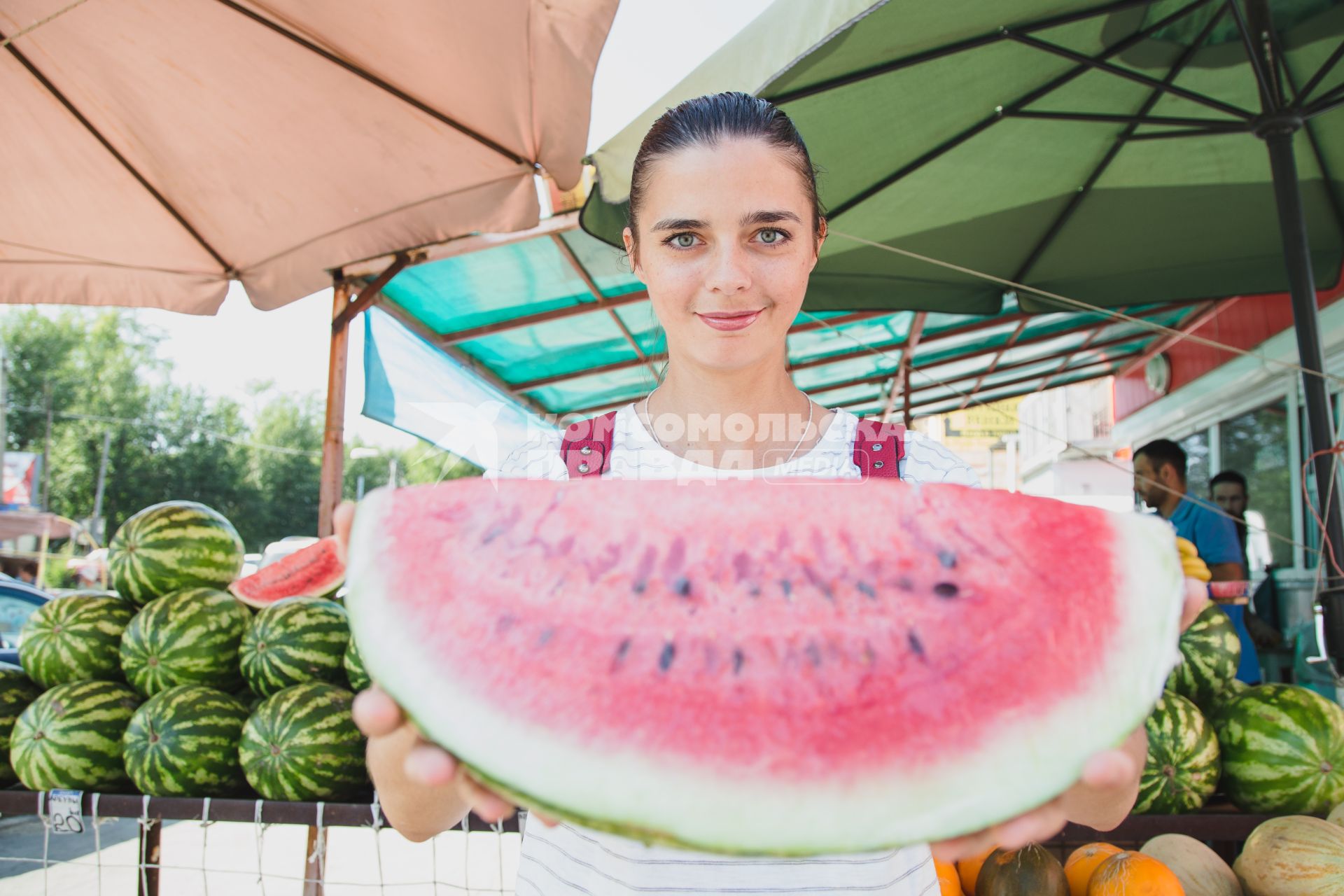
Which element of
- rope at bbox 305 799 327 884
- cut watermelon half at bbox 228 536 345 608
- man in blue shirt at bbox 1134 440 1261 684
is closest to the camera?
rope at bbox 305 799 327 884

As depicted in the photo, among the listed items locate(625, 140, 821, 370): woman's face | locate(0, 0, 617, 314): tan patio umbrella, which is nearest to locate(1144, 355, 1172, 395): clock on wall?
locate(0, 0, 617, 314): tan patio umbrella

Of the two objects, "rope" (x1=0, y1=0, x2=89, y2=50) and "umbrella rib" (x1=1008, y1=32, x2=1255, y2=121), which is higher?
"umbrella rib" (x1=1008, y1=32, x2=1255, y2=121)

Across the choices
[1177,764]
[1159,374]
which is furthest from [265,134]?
[1159,374]

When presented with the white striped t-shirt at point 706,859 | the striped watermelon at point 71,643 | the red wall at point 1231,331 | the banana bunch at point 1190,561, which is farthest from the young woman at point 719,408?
the red wall at point 1231,331

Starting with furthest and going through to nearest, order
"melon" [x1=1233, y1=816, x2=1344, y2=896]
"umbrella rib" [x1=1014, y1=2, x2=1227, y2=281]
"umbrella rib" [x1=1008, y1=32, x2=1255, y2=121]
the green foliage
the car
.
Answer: the green foliage
the car
"umbrella rib" [x1=1014, y1=2, x2=1227, y2=281]
"umbrella rib" [x1=1008, y1=32, x2=1255, y2=121]
"melon" [x1=1233, y1=816, x2=1344, y2=896]

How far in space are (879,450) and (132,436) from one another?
42.4 metres

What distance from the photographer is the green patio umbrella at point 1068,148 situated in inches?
98.0

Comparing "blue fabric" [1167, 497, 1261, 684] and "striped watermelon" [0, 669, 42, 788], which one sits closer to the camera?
"striped watermelon" [0, 669, 42, 788]

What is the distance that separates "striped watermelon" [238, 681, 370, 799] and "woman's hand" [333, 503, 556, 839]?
41.6 inches

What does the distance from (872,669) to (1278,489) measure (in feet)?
21.9

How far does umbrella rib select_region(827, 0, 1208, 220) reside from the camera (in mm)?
2801

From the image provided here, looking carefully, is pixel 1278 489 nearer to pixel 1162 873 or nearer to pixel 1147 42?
pixel 1147 42

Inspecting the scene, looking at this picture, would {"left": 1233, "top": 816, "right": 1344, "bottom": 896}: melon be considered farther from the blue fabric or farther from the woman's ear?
the blue fabric

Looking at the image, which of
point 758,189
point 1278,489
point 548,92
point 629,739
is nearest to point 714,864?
point 629,739
